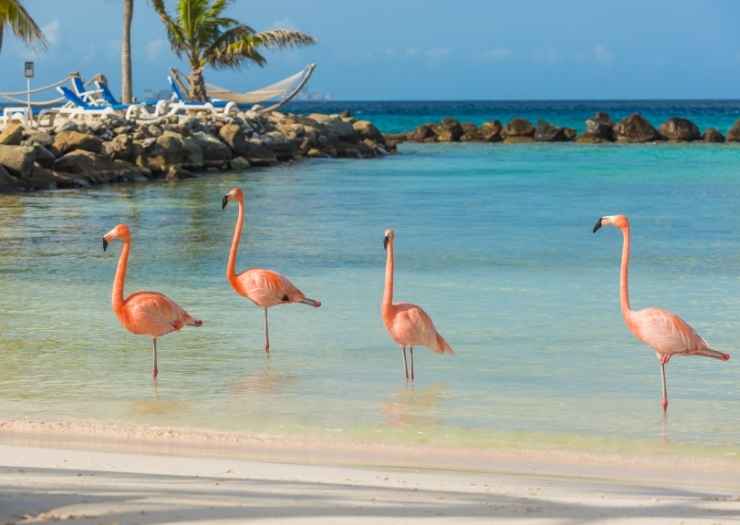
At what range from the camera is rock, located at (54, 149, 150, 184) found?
31469mm

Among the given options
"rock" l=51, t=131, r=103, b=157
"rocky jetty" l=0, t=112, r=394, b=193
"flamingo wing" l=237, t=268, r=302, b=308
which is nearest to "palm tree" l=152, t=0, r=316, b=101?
"rocky jetty" l=0, t=112, r=394, b=193

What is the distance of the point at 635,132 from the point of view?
60.4 m

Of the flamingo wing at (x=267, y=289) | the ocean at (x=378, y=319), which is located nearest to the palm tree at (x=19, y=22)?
the ocean at (x=378, y=319)

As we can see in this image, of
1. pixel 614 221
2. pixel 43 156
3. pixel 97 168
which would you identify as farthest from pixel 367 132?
pixel 614 221

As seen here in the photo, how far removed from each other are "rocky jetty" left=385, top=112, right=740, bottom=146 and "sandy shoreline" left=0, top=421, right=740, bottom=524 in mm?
52424

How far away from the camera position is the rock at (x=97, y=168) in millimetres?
31469

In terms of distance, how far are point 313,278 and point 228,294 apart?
1875 millimetres

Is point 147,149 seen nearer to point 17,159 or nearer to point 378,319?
point 17,159

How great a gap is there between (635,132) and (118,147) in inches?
1265

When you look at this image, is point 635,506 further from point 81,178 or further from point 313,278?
point 81,178

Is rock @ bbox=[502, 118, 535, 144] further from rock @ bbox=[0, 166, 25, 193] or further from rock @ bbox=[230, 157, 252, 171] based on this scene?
rock @ bbox=[0, 166, 25, 193]

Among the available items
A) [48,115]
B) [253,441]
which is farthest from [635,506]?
[48,115]

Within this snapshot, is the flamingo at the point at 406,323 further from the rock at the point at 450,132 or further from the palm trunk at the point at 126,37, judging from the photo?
the rock at the point at 450,132

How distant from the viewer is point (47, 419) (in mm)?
8578
